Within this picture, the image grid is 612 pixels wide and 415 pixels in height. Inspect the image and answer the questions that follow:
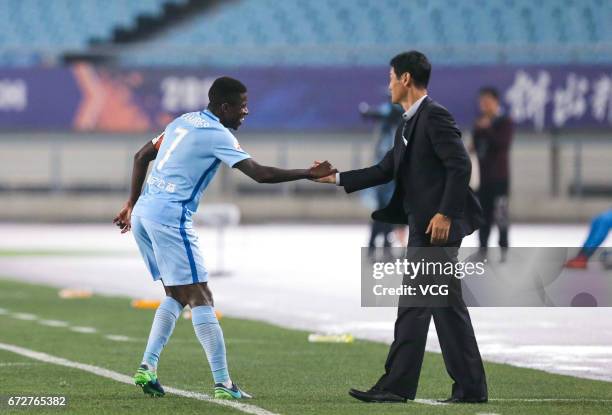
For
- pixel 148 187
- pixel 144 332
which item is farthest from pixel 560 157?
pixel 148 187

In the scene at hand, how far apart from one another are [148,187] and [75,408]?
4.49 ft

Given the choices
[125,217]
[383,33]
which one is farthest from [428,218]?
[383,33]

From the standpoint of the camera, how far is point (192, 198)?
27.9 ft

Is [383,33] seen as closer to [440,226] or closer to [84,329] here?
[84,329]

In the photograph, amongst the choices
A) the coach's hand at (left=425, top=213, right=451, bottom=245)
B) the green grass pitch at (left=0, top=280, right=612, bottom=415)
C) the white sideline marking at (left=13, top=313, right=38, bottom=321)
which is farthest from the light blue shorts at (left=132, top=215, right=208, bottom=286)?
the white sideline marking at (left=13, top=313, right=38, bottom=321)

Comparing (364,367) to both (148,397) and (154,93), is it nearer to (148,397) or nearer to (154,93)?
(148,397)

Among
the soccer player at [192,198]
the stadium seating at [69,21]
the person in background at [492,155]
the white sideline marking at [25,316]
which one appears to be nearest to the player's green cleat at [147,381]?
the soccer player at [192,198]

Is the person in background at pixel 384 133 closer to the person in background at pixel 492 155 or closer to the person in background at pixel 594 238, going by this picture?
the person in background at pixel 492 155

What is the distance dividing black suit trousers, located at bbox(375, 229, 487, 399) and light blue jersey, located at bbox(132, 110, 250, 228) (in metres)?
1.21

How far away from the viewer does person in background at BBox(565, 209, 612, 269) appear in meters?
17.9

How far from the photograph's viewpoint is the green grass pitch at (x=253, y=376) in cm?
819

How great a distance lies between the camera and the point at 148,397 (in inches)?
337

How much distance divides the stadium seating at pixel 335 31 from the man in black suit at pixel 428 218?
26.9 m

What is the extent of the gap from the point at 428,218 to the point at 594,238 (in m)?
10.3
